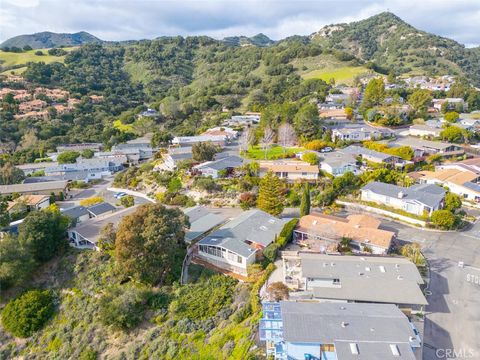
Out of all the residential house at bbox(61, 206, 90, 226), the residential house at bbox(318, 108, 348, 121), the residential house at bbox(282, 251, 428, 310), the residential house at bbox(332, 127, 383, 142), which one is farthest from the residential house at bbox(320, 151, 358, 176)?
the residential house at bbox(61, 206, 90, 226)

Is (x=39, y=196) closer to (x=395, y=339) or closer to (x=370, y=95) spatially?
(x=395, y=339)

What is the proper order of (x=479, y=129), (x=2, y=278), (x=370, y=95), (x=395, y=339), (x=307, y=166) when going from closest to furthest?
(x=395, y=339) → (x=2, y=278) → (x=307, y=166) → (x=479, y=129) → (x=370, y=95)

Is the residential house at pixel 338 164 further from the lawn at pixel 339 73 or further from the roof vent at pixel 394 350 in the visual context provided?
the lawn at pixel 339 73

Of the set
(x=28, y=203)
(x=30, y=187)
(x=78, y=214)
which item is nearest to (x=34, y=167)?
(x=30, y=187)

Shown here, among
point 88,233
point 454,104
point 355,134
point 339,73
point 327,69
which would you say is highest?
point 327,69

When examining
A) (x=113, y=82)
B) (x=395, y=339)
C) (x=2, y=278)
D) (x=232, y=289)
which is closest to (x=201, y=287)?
(x=232, y=289)

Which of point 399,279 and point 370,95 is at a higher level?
point 370,95

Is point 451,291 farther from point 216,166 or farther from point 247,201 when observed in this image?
point 216,166
